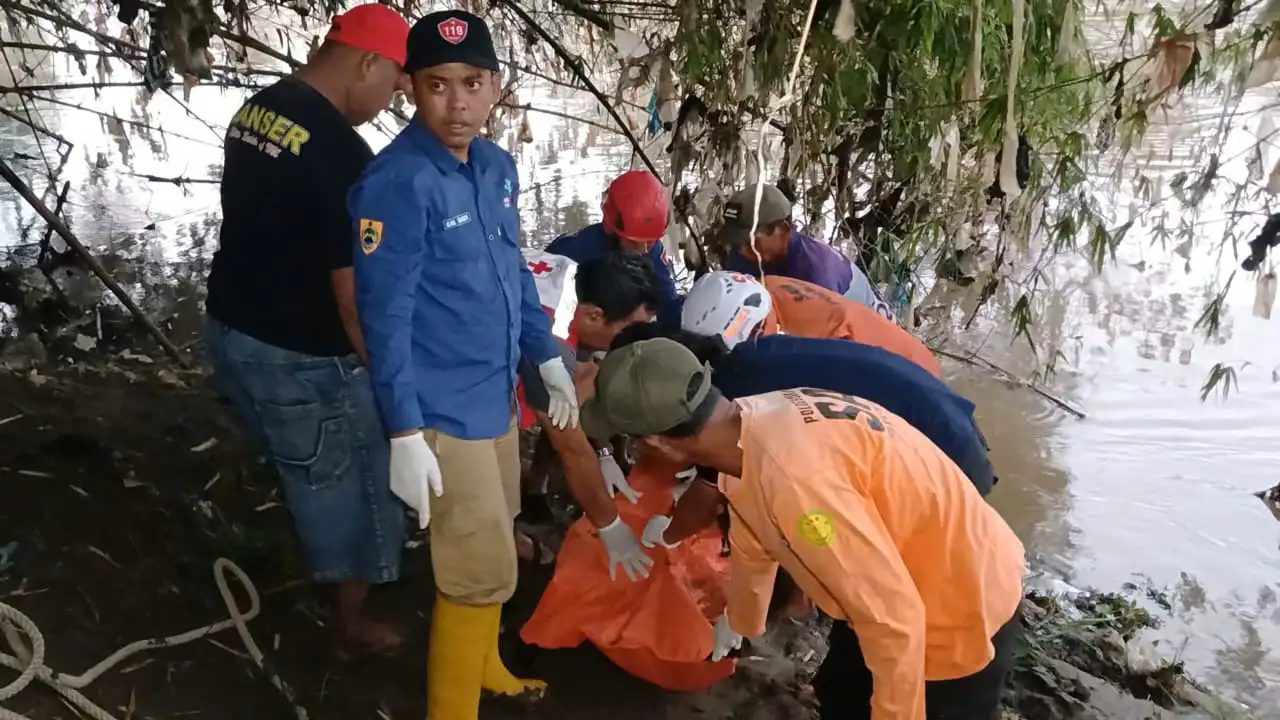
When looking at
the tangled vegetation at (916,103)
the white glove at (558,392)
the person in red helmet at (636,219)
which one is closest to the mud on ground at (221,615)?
the white glove at (558,392)

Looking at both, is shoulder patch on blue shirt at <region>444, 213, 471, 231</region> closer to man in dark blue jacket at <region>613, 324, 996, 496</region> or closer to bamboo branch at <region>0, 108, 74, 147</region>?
man in dark blue jacket at <region>613, 324, 996, 496</region>

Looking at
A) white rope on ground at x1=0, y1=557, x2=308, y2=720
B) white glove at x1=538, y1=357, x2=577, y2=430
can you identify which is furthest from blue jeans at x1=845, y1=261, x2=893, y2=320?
white rope on ground at x1=0, y1=557, x2=308, y2=720

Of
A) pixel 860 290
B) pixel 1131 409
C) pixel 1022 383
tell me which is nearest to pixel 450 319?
pixel 860 290

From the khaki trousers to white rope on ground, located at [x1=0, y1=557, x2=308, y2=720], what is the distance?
1.72 feet

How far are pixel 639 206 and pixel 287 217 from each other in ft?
3.53

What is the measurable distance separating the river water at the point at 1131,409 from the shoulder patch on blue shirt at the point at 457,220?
6.05ft

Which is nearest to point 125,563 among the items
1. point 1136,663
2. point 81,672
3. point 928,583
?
point 81,672

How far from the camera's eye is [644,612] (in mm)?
2158

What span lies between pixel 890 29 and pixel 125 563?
2.32m

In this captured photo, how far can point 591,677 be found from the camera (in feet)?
7.40

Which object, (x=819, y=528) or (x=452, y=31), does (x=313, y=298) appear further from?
(x=819, y=528)

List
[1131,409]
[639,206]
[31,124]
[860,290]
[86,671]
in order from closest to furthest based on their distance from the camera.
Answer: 1. [86,671]
2. [639,206]
3. [860,290]
4. [31,124]
5. [1131,409]

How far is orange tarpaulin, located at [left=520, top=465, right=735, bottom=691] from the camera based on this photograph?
2.13 metres

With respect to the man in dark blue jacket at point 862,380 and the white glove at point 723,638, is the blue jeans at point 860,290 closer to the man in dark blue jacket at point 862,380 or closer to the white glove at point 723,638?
the man in dark blue jacket at point 862,380
